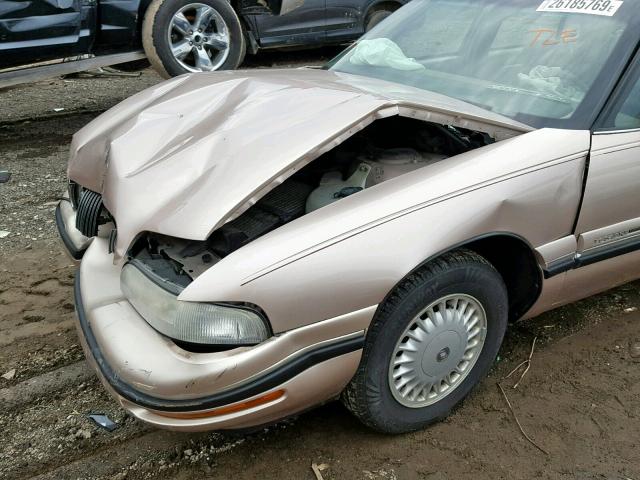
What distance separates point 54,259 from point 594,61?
9.63 ft

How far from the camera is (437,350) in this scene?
2.14 metres

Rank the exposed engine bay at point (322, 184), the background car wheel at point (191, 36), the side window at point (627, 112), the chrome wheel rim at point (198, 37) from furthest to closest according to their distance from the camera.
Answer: the chrome wheel rim at point (198, 37) < the background car wheel at point (191, 36) < the side window at point (627, 112) < the exposed engine bay at point (322, 184)

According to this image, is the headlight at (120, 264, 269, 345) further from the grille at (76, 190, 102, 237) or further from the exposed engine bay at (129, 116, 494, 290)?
the grille at (76, 190, 102, 237)

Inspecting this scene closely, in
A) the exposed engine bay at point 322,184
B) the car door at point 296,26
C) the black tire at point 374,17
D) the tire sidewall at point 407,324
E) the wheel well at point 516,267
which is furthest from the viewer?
the black tire at point 374,17

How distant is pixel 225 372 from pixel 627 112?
1848 mm

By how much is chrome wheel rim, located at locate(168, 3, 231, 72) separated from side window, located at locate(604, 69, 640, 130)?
4297 millimetres

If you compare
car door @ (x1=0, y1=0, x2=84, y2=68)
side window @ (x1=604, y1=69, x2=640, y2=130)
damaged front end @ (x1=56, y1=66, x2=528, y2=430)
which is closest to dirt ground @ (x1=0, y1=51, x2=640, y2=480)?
damaged front end @ (x1=56, y1=66, x2=528, y2=430)

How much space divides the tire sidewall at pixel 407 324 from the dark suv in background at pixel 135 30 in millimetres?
4410

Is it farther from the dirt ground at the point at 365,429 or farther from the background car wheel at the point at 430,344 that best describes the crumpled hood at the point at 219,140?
the dirt ground at the point at 365,429

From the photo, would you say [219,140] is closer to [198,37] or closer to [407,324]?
[407,324]

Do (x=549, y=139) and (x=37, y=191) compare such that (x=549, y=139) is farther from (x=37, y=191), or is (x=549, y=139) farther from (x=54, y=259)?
(x=37, y=191)

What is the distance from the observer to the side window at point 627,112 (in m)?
2.37

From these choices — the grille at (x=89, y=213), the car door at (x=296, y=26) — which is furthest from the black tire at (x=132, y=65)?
the grille at (x=89, y=213)

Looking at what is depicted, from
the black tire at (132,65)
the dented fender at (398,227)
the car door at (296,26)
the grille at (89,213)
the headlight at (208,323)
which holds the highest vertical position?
the dented fender at (398,227)
